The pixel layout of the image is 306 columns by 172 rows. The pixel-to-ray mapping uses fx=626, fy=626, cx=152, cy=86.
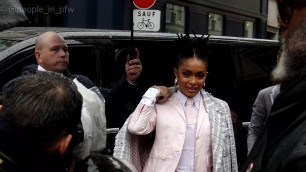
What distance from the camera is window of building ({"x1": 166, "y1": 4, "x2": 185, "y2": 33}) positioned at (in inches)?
655

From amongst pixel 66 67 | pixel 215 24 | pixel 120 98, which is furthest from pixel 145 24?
pixel 215 24

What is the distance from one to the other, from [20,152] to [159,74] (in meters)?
3.85

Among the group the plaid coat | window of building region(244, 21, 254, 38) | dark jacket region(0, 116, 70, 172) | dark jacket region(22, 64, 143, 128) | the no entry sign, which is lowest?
the plaid coat

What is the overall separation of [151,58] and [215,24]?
1403 cm

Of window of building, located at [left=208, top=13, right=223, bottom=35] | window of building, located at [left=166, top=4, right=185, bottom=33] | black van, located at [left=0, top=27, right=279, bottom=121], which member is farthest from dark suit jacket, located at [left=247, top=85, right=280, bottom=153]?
window of building, located at [left=208, top=13, right=223, bottom=35]

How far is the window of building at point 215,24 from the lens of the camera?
62.3ft

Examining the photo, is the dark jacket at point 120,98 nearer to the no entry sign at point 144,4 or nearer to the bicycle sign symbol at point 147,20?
the bicycle sign symbol at point 147,20

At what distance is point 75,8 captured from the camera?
14305mm

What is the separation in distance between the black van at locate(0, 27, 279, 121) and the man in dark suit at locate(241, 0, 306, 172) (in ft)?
7.59

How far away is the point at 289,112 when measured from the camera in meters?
1.87

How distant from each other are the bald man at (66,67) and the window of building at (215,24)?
1467 cm

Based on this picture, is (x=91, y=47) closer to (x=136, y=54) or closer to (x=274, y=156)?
(x=136, y=54)

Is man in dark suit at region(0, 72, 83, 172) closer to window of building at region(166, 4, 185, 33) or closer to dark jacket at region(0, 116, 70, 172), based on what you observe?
dark jacket at region(0, 116, 70, 172)

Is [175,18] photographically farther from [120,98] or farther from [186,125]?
[186,125]
